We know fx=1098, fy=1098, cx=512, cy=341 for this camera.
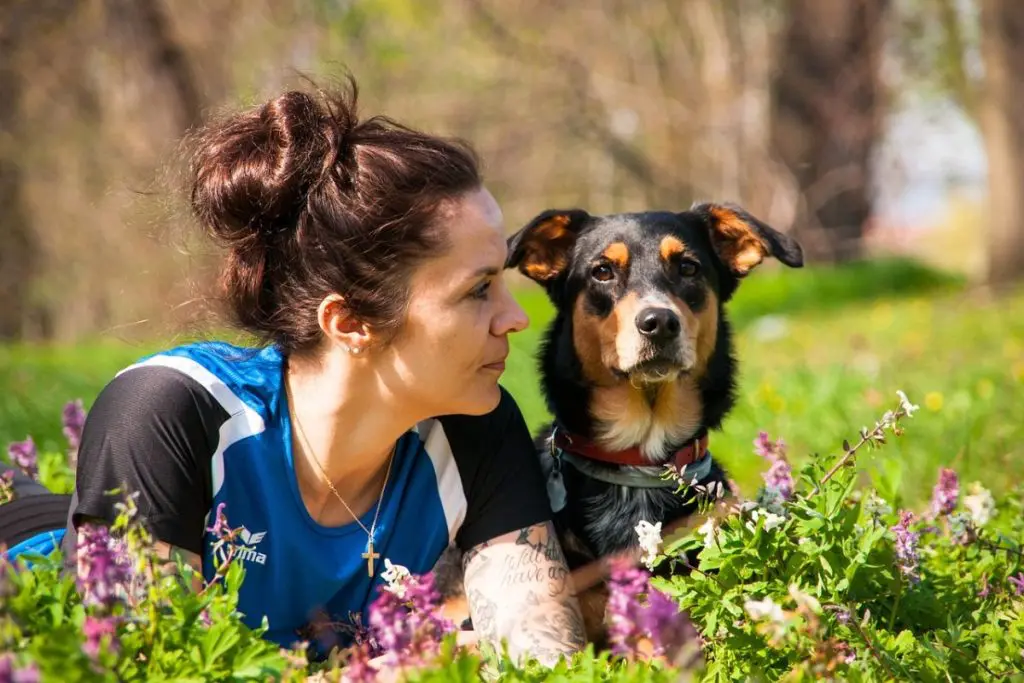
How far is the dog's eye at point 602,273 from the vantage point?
3.47 metres

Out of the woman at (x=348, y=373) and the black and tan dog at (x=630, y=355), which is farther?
the black and tan dog at (x=630, y=355)

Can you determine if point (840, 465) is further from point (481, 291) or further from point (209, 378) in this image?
point (209, 378)

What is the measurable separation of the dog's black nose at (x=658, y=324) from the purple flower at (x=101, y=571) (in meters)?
1.74

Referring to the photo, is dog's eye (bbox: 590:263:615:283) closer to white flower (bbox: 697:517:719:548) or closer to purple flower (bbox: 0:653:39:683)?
white flower (bbox: 697:517:719:548)

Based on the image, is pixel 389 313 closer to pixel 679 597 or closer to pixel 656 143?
pixel 679 597

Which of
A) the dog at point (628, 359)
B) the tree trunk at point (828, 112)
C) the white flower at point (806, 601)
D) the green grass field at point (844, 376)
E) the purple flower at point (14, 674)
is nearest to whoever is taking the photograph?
the purple flower at point (14, 674)

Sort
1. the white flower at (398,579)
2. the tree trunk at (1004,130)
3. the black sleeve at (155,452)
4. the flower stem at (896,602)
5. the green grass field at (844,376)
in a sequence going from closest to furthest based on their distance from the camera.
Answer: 1. the white flower at (398,579)
2. the black sleeve at (155,452)
3. the flower stem at (896,602)
4. the green grass field at (844,376)
5. the tree trunk at (1004,130)

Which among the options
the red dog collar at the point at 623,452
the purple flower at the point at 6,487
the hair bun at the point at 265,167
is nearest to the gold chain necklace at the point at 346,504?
the hair bun at the point at 265,167

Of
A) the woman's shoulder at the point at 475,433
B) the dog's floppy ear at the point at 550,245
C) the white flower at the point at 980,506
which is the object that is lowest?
the white flower at the point at 980,506

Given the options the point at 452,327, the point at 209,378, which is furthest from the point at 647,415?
the point at 209,378

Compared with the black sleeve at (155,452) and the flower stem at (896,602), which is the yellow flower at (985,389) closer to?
the flower stem at (896,602)

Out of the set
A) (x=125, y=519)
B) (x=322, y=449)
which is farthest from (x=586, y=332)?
(x=125, y=519)

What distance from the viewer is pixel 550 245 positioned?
368 centimetres

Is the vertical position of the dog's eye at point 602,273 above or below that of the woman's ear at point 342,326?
below
